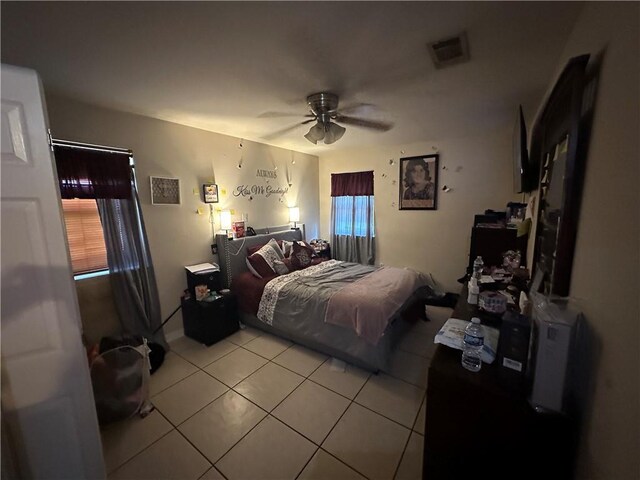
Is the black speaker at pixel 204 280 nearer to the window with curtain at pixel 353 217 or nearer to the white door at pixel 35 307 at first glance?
the white door at pixel 35 307

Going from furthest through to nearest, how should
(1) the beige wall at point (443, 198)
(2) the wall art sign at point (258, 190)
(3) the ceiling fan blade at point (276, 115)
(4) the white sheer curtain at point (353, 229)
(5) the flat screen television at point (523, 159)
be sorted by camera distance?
(4) the white sheer curtain at point (353, 229) → (2) the wall art sign at point (258, 190) → (1) the beige wall at point (443, 198) → (3) the ceiling fan blade at point (276, 115) → (5) the flat screen television at point (523, 159)

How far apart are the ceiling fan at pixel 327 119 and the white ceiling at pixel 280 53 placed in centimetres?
9

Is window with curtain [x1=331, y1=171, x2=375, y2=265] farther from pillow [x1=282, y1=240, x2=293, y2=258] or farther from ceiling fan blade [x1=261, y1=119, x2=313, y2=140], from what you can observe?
ceiling fan blade [x1=261, y1=119, x2=313, y2=140]

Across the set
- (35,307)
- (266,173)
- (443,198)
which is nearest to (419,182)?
(443,198)

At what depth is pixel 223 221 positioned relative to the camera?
11.1ft

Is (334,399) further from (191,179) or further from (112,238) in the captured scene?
(191,179)

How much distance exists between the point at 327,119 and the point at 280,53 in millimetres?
901

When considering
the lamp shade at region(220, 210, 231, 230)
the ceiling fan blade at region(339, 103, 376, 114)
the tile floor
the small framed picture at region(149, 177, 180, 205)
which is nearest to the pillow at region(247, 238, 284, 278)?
the lamp shade at region(220, 210, 231, 230)

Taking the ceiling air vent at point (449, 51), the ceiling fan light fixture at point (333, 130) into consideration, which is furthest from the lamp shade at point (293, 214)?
the ceiling air vent at point (449, 51)

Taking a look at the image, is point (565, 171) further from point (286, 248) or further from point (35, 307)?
point (286, 248)

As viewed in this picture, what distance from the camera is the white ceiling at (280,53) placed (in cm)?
122

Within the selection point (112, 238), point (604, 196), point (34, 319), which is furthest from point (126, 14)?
point (604, 196)

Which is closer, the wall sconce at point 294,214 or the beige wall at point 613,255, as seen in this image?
the beige wall at point 613,255

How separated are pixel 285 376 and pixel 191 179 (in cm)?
249
